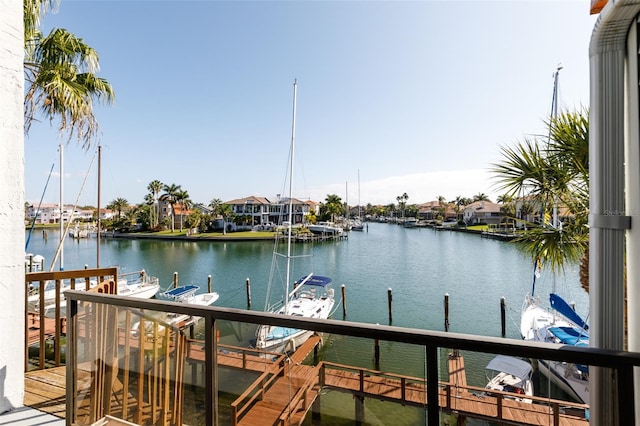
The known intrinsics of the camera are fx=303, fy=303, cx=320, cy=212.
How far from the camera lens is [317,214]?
5459 cm

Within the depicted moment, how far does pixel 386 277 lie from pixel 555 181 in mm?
16620

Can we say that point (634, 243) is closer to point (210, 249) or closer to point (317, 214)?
point (210, 249)

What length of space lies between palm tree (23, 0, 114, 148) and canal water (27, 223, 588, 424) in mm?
4579

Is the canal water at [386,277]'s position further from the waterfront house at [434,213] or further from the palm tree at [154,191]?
the waterfront house at [434,213]

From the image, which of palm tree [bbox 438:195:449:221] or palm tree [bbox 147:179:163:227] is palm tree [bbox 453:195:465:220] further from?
palm tree [bbox 147:179:163:227]

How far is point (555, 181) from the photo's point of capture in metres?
3.68

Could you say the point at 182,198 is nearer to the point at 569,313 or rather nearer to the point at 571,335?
the point at 569,313

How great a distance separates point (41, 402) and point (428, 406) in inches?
113

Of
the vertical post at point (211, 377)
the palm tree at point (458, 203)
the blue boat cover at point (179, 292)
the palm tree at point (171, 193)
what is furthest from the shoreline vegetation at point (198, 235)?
the vertical post at point (211, 377)

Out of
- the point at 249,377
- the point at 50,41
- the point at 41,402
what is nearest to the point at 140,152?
the point at 50,41

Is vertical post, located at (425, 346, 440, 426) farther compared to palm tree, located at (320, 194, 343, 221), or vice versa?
palm tree, located at (320, 194, 343, 221)

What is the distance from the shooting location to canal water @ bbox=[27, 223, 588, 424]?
11.4m

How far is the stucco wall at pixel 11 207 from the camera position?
7.03ft

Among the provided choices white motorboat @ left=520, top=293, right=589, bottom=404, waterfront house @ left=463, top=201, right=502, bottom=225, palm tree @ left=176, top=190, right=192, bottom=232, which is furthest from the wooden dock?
waterfront house @ left=463, top=201, right=502, bottom=225
